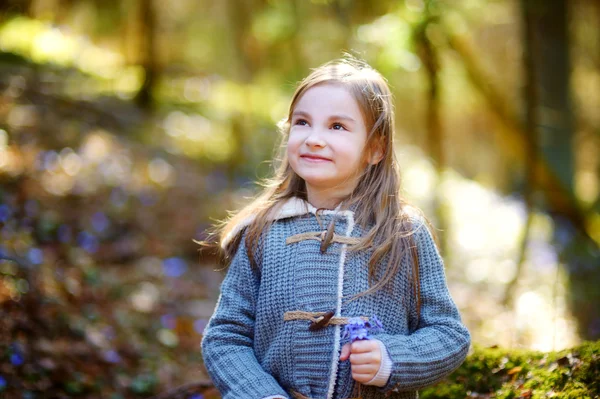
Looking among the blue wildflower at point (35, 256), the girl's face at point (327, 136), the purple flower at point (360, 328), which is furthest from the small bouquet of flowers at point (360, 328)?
the blue wildflower at point (35, 256)

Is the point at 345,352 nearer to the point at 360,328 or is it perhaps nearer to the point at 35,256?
the point at 360,328

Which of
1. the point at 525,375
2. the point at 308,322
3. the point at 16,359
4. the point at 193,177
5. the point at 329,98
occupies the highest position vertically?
the point at 329,98

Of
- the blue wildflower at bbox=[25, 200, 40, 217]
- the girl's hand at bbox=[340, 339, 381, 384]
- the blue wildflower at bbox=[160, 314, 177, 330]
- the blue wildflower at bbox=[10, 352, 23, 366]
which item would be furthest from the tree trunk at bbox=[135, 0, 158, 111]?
the girl's hand at bbox=[340, 339, 381, 384]

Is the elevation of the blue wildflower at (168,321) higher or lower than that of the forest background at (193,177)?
lower

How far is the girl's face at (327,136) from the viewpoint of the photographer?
2301mm

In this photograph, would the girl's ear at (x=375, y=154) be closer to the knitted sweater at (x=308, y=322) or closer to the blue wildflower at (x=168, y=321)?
the knitted sweater at (x=308, y=322)

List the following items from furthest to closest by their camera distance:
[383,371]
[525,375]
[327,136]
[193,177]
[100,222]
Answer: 1. [193,177]
2. [100,222]
3. [525,375]
4. [327,136]
5. [383,371]

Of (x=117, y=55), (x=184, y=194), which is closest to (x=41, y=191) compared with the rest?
(x=184, y=194)

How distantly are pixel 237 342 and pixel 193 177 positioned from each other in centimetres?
758

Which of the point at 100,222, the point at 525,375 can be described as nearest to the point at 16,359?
the point at 525,375

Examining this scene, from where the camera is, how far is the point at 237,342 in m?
2.35

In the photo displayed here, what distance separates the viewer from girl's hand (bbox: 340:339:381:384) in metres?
2.07

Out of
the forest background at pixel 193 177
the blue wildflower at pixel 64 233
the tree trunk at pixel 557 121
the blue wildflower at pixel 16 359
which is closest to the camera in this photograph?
the blue wildflower at pixel 16 359

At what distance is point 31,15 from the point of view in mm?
14992
